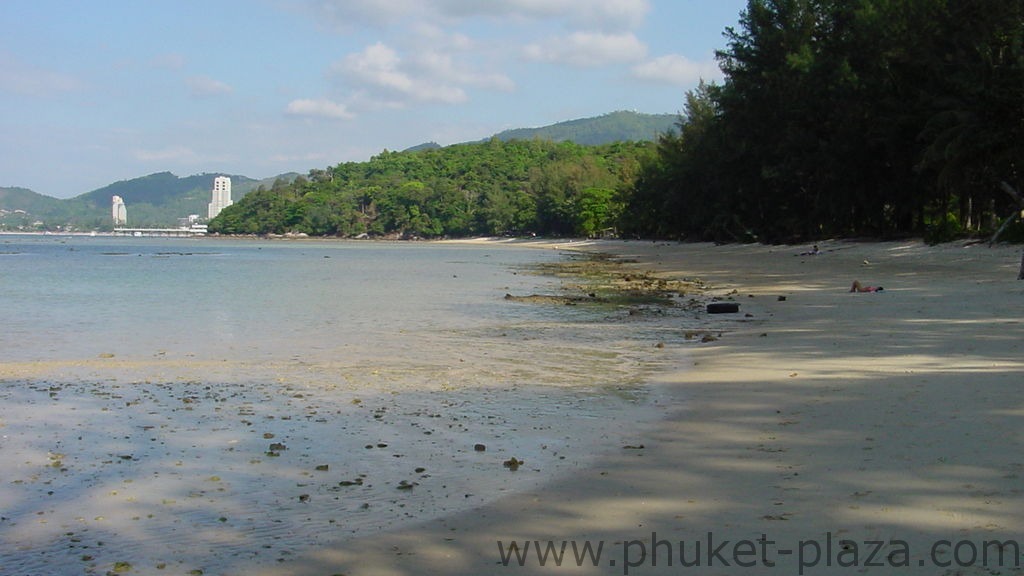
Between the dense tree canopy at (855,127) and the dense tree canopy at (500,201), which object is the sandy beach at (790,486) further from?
the dense tree canopy at (500,201)

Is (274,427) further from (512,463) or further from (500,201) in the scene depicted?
(500,201)

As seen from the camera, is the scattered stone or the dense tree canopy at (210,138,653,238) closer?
the scattered stone

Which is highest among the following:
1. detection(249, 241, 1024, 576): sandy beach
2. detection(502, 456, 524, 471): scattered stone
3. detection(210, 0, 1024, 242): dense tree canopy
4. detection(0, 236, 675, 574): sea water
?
detection(210, 0, 1024, 242): dense tree canopy

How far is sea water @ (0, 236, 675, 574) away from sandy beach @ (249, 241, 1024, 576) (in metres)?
0.49

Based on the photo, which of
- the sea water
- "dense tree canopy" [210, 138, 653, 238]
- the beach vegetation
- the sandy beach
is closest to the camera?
the sandy beach

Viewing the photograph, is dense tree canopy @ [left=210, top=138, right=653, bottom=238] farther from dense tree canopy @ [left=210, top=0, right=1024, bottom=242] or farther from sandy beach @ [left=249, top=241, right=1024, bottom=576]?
sandy beach @ [left=249, top=241, right=1024, bottom=576]

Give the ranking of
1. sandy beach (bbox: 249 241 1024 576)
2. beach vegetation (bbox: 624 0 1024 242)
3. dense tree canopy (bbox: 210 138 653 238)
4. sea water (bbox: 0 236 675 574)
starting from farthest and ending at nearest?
dense tree canopy (bbox: 210 138 653 238)
beach vegetation (bbox: 624 0 1024 242)
sea water (bbox: 0 236 675 574)
sandy beach (bbox: 249 241 1024 576)

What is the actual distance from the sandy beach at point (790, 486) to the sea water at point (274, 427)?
0.49m

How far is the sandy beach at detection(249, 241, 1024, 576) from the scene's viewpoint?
15.4 ft

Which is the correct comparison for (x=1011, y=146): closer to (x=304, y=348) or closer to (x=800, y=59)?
(x=800, y=59)

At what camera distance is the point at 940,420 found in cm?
734

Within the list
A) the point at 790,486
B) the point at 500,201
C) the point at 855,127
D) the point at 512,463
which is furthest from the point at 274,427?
the point at 500,201

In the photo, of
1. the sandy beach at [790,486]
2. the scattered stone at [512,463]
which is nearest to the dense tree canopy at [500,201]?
the sandy beach at [790,486]

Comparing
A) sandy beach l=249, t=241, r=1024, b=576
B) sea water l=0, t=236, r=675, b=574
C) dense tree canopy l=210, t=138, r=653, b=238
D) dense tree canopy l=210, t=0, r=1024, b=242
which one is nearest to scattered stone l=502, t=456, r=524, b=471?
sea water l=0, t=236, r=675, b=574
